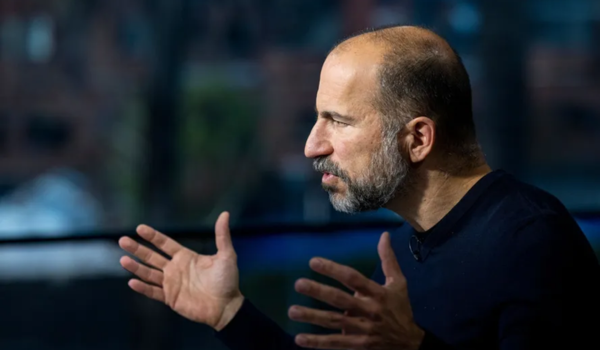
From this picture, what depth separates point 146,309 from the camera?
2523mm

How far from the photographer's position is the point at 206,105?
518 cm

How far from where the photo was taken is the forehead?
3.56ft

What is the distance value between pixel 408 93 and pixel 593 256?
0.35 m

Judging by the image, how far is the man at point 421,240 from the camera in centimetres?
91

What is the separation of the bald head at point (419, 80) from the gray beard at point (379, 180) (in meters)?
0.04

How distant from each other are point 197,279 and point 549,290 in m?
0.55

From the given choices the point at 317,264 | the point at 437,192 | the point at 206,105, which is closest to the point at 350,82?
the point at 437,192

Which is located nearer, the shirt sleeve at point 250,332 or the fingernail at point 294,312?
the fingernail at point 294,312

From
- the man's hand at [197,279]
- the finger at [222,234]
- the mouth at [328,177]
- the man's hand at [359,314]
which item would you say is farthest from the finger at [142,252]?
the man's hand at [359,314]

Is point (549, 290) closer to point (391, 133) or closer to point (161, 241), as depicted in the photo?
point (391, 133)

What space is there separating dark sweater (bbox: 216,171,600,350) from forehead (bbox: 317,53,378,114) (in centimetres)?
22

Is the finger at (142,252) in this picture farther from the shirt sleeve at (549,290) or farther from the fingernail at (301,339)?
the shirt sleeve at (549,290)

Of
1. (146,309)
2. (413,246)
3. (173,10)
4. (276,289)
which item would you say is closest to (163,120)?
(173,10)

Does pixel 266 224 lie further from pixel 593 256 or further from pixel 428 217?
pixel 593 256
